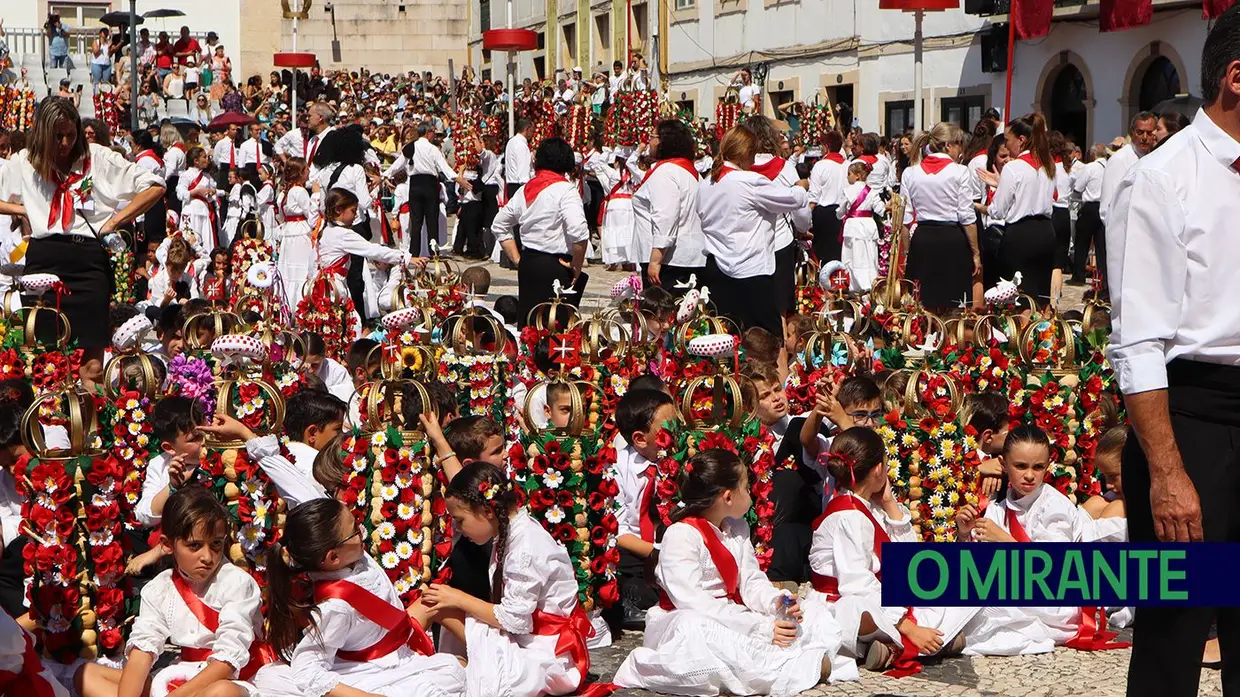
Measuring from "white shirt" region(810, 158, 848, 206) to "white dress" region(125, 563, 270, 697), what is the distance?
33.8 feet

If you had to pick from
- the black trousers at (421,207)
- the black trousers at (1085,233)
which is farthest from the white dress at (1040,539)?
the black trousers at (421,207)

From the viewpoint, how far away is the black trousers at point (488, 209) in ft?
67.9

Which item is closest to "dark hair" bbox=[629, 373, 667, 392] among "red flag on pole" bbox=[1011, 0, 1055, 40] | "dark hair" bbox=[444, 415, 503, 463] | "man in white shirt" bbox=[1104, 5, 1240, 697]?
"dark hair" bbox=[444, 415, 503, 463]

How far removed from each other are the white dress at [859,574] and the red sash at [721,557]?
1.28ft

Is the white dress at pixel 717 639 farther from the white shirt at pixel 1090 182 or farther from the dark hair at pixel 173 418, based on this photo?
the white shirt at pixel 1090 182

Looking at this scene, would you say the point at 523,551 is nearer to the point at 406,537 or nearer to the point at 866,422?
the point at 406,537

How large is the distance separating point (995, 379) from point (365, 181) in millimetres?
8901

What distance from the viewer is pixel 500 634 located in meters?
5.12

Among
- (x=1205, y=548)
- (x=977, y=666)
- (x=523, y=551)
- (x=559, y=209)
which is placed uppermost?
(x=559, y=209)

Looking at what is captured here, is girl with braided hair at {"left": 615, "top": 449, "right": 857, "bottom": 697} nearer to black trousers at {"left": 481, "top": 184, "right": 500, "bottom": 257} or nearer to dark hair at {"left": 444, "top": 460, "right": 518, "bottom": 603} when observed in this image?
dark hair at {"left": 444, "top": 460, "right": 518, "bottom": 603}

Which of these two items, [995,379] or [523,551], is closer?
[523,551]

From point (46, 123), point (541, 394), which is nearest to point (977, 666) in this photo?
point (541, 394)

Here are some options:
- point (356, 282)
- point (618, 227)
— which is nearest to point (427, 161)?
point (618, 227)

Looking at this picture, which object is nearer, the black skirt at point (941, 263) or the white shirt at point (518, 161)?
the black skirt at point (941, 263)
